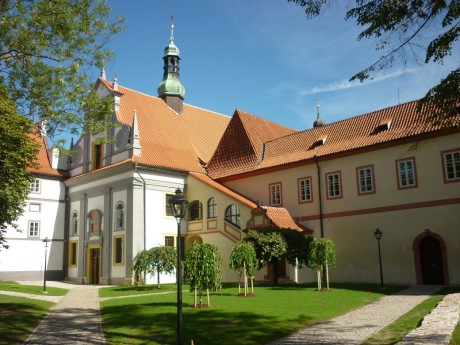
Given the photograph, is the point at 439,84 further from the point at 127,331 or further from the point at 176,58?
the point at 176,58

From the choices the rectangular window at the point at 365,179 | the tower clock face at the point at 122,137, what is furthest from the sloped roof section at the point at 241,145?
the rectangular window at the point at 365,179

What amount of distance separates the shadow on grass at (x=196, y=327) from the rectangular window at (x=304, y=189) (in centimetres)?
1407

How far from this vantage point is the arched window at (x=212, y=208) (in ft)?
98.6

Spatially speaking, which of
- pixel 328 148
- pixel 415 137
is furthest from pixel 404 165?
pixel 328 148

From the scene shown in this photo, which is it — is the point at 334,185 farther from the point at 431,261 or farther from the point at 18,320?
the point at 18,320

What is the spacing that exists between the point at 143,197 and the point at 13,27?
53.1ft

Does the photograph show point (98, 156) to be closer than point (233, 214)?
No

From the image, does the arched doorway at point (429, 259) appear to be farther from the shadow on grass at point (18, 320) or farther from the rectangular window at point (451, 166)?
the shadow on grass at point (18, 320)

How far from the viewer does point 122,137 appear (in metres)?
31.5

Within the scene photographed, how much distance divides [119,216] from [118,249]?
85.0 inches

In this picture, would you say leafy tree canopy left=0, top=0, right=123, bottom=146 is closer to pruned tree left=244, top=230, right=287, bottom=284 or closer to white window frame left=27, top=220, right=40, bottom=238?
pruned tree left=244, top=230, right=287, bottom=284

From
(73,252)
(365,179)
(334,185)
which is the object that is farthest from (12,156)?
(73,252)

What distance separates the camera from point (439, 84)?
9008 mm

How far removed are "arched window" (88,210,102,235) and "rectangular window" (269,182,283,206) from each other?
12.0 meters
